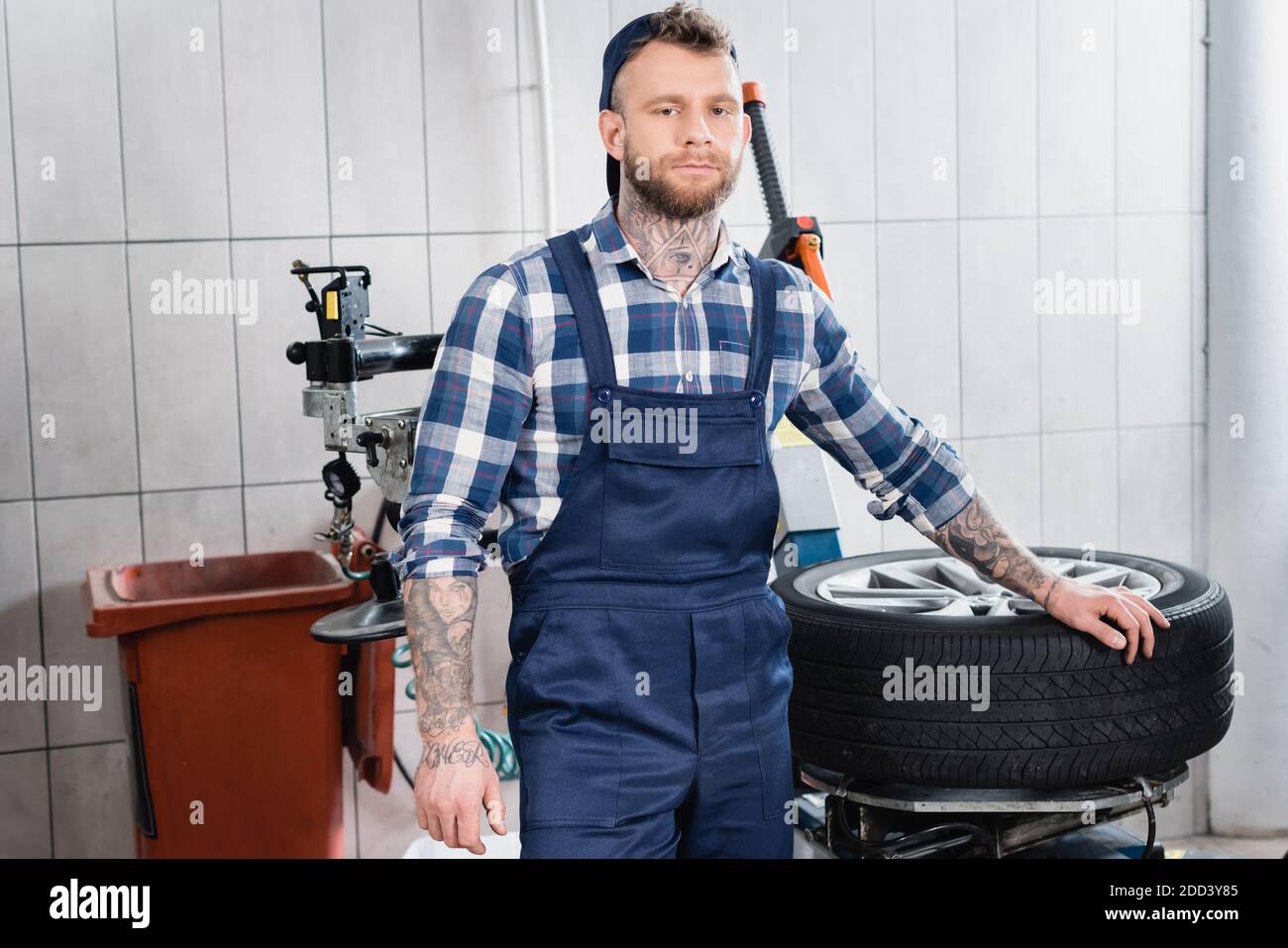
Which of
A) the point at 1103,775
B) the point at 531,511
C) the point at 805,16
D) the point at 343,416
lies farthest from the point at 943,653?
the point at 805,16

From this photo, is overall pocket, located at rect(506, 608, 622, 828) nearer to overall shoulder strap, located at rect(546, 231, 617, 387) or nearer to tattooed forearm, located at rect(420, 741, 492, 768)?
tattooed forearm, located at rect(420, 741, 492, 768)

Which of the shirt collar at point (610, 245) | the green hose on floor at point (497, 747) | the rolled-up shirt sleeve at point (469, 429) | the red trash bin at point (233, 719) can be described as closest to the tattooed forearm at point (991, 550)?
the shirt collar at point (610, 245)

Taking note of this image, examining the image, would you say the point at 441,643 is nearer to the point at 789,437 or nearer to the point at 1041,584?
the point at 1041,584

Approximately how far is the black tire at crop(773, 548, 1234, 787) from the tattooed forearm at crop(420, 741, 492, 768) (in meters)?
0.72

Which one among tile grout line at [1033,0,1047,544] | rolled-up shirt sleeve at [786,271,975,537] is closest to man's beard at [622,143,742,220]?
rolled-up shirt sleeve at [786,271,975,537]

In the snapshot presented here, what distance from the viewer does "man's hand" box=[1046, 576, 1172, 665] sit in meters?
1.89

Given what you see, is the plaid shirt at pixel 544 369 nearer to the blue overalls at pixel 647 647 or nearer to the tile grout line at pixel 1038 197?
the blue overalls at pixel 647 647

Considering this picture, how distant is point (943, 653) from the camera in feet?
6.35

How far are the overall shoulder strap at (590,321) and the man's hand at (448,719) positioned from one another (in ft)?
0.97

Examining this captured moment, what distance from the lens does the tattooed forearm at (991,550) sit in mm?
1882

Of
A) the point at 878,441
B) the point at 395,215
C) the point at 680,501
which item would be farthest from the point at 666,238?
the point at 395,215

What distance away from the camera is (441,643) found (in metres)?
1.51

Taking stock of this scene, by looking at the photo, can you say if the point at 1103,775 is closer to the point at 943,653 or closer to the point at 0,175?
the point at 943,653

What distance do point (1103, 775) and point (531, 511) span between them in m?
0.97
